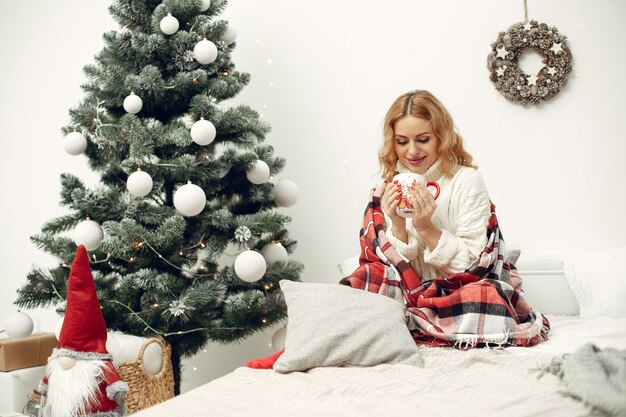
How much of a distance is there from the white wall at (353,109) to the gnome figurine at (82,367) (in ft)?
3.62

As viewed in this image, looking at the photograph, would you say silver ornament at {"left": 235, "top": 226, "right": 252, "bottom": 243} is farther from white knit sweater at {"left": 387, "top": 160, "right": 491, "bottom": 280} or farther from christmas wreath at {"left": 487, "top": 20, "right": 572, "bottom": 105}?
christmas wreath at {"left": 487, "top": 20, "right": 572, "bottom": 105}

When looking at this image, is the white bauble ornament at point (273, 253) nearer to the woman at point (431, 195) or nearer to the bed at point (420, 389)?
the woman at point (431, 195)

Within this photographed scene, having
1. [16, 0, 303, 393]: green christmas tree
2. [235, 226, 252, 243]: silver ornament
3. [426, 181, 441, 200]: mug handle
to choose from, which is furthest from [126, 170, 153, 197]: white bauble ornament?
[426, 181, 441, 200]: mug handle

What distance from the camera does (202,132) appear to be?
81.6 inches

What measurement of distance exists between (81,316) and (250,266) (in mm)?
555

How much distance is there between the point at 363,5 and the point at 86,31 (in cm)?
141

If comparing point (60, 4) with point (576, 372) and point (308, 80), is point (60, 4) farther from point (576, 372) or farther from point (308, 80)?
point (576, 372)

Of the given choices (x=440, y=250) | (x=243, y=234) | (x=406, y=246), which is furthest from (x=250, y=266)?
(x=440, y=250)

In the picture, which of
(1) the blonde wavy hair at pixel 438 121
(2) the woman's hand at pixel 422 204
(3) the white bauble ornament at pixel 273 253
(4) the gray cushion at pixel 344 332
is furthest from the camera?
(3) the white bauble ornament at pixel 273 253

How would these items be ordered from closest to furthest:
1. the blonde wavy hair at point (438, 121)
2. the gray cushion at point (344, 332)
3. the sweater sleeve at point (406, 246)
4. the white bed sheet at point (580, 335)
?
the gray cushion at point (344, 332)
the white bed sheet at point (580, 335)
the sweater sleeve at point (406, 246)
the blonde wavy hair at point (438, 121)

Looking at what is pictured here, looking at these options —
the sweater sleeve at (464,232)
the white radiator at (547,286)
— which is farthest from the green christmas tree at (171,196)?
the white radiator at (547,286)

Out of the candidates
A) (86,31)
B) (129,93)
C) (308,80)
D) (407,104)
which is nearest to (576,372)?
(407,104)

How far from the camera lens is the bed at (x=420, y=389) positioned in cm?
109

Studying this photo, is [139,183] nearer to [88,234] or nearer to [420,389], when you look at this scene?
[88,234]
